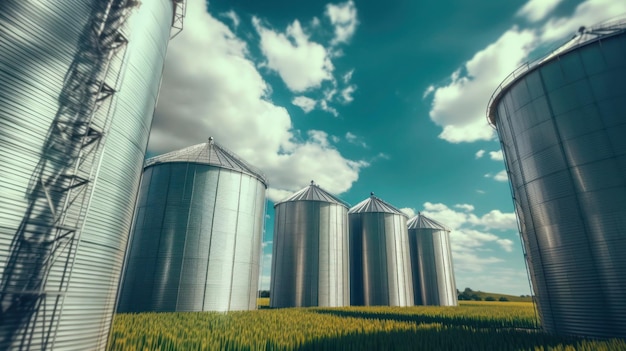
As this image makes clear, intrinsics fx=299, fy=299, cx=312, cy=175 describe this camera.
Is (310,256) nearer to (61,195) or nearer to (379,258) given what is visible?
(379,258)

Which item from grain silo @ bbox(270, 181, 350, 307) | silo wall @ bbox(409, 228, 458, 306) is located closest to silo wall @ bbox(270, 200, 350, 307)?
grain silo @ bbox(270, 181, 350, 307)

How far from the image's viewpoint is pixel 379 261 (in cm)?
4272

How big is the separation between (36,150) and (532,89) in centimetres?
2470

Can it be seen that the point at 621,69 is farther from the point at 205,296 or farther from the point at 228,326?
the point at 205,296

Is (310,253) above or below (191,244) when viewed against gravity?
above

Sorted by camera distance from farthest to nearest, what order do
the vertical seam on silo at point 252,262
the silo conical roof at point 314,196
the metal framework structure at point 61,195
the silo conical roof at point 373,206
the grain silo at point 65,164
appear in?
the silo conical roof at point 373,206, the silo conical roof at point 314,196, the vertical seam on silo at point 252,262, the grain silo at point 65,164, the metal framework structure at point 61,195

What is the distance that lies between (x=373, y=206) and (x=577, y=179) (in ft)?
105

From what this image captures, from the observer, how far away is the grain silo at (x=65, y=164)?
28.8ft

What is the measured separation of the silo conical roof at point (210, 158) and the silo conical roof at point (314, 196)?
908 centimetres

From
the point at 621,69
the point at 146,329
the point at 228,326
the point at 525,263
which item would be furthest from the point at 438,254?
the point at 146,329

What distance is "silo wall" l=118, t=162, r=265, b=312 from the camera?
23906mm

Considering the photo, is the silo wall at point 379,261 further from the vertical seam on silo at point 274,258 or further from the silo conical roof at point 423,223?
the vertical seam on silo at point 274,258

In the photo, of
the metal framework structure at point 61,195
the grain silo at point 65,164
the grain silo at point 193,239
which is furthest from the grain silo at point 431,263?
the metal framework structure at point 61,195

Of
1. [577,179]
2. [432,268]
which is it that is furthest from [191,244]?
[432,268]
